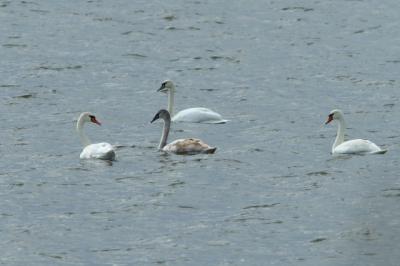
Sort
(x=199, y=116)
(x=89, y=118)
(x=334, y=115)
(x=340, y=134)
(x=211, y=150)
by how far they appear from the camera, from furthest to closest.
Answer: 1. (x=199, y=116)
2. (x=334, y=115)
3. (x=89, y=118)
4. (x=340, y=134)
5. (x=211, y=150)

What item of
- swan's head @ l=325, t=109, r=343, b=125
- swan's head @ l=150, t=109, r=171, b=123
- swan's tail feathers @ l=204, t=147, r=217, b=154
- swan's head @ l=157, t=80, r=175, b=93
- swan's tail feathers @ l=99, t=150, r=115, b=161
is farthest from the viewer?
swan's head @ l=157, t=80, r=175, b=93

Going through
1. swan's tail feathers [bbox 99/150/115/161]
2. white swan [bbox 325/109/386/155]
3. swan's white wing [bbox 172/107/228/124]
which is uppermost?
swan's white wing [bbox 172/107/228/124]

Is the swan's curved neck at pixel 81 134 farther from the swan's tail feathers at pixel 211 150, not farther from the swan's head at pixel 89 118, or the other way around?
the swan's tail feathers at pixel 211 150

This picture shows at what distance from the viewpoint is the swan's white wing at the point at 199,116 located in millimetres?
30938

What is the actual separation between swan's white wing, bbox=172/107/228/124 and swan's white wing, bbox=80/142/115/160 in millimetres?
4013

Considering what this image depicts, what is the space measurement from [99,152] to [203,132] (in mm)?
3836

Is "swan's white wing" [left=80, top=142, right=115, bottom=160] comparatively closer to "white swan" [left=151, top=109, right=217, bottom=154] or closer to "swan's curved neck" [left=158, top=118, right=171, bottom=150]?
"white swan" [left=151, top=109, right=217, bottom=154]

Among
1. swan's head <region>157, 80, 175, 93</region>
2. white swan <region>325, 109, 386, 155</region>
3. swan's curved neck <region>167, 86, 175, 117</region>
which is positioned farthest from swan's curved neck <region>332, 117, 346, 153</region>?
swan's head <region>157, 80, 175, 93</region>

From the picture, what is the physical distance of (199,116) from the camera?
31000 millimetres

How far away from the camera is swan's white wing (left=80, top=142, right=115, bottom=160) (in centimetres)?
2689

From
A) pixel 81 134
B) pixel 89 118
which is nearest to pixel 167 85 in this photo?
pixel 89 118

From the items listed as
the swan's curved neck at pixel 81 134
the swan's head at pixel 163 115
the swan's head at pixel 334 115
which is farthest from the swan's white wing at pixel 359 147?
the swan's curved neck at pixel 81 134

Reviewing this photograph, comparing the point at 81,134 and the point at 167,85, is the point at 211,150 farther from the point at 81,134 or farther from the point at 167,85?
the point at 167,85

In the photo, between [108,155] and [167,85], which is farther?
[167,85]
